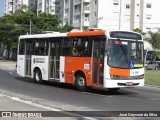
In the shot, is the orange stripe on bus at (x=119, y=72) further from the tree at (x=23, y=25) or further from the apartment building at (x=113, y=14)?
the tree at (x=23, y=25)

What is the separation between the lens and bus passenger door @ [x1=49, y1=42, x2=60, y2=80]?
22625 millimetres

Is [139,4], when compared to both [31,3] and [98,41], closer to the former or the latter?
[31,3]

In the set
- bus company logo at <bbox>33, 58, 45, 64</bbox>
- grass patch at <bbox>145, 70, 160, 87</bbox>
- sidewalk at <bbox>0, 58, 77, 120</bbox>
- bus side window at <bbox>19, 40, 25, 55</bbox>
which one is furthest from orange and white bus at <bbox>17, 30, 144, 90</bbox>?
grass patch at <bbox>145, 70, 160, 87</bbox>

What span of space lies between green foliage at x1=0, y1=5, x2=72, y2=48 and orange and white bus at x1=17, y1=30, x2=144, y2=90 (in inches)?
2313

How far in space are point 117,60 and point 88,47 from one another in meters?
1.72

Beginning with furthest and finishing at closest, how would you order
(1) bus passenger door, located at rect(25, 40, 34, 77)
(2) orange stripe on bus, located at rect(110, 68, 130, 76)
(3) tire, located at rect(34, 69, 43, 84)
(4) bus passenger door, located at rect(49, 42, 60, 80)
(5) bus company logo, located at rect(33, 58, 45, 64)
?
(1) bus passenger door, located at rect(25, 40, 34, 77) → (3) tire, located at rect(34, 69, 43, 84) → (5) bus company logo, located at rect(33, 58, 45, 64) → (4) bus passenger door, located at rect(49, 42, 60, 80) → (2) orange stripe on bus, located at rect(110, 68, 130, 76)

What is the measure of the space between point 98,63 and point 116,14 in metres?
65.4

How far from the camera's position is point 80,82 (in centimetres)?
2075

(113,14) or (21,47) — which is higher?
(113,14)

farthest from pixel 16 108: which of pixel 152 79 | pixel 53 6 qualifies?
pixel 53 6

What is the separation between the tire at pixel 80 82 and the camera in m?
20.5

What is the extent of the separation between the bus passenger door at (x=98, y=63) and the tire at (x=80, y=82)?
0.89m

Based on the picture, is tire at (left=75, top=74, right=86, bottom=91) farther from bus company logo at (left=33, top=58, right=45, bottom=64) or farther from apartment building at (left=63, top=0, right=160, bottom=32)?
apartment building at (left=63, top=0, right=160, bottom=32)

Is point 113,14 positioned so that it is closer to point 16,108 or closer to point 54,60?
point 54,60
